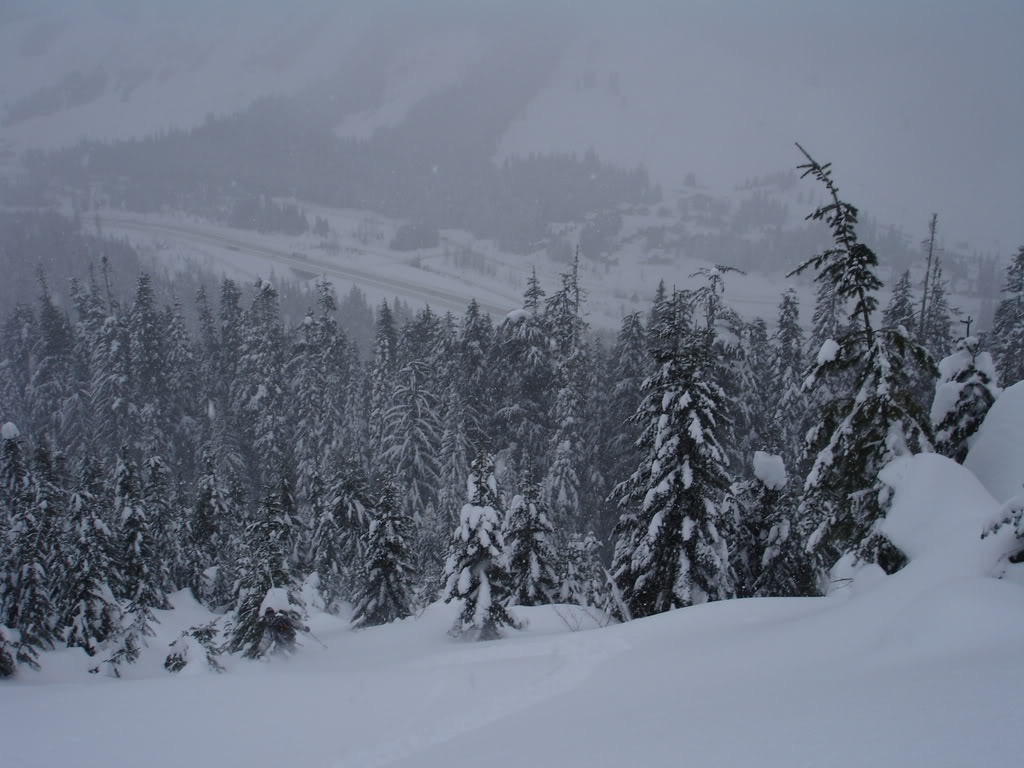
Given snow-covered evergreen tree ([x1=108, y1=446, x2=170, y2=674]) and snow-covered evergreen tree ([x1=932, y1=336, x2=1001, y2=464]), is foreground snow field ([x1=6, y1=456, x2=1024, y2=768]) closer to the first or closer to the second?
snow-covered evergreen tree ([x1=932, y1=336, x2=1001, y2=464])

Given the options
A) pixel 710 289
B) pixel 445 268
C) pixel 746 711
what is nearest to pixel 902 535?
pixel 746 711

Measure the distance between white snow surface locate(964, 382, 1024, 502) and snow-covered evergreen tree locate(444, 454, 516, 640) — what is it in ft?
35.0

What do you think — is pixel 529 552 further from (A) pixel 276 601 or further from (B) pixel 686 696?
(B) pixel 686 696

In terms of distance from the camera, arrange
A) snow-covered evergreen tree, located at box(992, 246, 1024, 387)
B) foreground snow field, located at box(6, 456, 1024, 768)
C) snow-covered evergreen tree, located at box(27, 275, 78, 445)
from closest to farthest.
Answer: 1. foreground snow field, located at box(6, 456, 1024, 768)
2. snow-covered evergreen tree, located at box(992, 246, 1024, 387)
3. snow-covered evergreen tree, located at box(27, 275, 78, 445)

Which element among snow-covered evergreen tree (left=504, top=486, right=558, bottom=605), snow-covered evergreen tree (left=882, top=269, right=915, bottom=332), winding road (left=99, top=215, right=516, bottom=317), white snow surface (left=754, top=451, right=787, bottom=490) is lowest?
snow-covered evergreen tree (left=504, top=486, right=558, bottom=605)

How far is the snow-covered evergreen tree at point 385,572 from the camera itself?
21.9m

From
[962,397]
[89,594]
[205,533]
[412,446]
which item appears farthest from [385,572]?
[962,397]

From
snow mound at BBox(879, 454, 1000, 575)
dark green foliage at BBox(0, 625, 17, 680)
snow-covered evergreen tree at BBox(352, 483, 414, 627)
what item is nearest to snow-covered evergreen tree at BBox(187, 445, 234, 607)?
snow-covered evergreen tree at BBox(352, 483, 414, 627)

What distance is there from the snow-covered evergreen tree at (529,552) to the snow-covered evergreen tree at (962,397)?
10808 millimetres

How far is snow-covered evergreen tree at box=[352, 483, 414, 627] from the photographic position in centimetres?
2191

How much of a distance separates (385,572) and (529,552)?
6242 millimetres

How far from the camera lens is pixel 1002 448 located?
31.4 feet

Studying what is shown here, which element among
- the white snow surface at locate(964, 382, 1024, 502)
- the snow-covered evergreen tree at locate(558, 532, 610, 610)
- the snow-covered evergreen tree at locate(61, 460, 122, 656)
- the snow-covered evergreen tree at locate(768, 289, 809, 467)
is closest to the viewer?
the white snow surface at locate(964, 382, 1024, 502)

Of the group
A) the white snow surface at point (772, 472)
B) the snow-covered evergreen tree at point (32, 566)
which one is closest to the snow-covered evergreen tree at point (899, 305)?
the white snow surface at point (772, 472)
